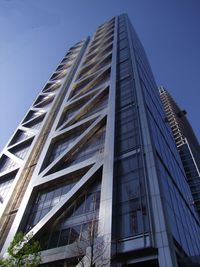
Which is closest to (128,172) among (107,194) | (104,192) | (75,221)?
(104,192)

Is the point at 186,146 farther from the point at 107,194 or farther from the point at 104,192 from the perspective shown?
the point at 107,194

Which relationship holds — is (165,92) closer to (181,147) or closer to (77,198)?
(181,147)

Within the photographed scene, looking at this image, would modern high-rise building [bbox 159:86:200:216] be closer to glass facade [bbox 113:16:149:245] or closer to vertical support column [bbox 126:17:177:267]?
glass facade [bbox 113:16:149:245]

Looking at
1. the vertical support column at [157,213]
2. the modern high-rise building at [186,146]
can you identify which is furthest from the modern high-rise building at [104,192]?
the modern high-rise building at [186,146]

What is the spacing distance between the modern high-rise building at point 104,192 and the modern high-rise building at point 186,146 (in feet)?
88.1

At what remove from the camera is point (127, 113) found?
28312 millimetres

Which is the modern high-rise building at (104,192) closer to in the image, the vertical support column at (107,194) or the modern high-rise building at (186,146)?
the vertical support column at (107,194)

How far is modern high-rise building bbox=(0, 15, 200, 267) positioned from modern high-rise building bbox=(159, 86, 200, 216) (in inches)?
1057

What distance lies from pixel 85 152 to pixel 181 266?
48.8ft

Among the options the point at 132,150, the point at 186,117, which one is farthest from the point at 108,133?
the point at 186,117

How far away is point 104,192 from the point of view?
18781 mm

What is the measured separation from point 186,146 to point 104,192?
187 ft

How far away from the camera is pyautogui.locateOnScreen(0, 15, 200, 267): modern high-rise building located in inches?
604

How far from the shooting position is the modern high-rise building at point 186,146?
60.1 m
